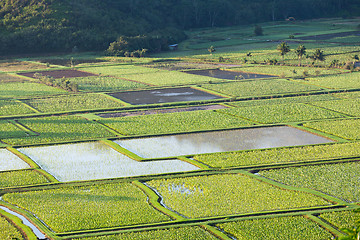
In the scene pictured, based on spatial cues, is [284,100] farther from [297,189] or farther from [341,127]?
[297,189]

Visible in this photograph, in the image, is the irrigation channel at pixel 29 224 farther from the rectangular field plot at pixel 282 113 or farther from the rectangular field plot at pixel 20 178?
the rectangular field plot at pixel 282 113

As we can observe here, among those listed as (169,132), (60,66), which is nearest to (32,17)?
(60,66)

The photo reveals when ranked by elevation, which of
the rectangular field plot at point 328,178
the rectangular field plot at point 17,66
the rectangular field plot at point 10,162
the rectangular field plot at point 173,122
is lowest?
the rectangular field plot at point 328,178

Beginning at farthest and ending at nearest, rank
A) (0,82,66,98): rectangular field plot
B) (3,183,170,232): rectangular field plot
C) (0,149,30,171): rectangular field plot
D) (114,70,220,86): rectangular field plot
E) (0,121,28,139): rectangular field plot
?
(114,70,220,86): rectangular field plot < (0,82,66,98): rectangular field plot < (0,121,28,139): rectangular field plot < (0,149,30,171): rectangular field plot < (3,183,170,232): rectangular field plot

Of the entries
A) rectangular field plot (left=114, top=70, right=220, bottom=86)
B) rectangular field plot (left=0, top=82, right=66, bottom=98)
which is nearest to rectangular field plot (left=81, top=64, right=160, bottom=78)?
rectangular field plot (left=114, top=70, right=220, bottom=86)

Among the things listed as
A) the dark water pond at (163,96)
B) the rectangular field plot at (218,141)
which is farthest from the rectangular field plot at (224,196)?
the dark water pond at (163,96)

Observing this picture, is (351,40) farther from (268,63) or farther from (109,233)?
(109,233)

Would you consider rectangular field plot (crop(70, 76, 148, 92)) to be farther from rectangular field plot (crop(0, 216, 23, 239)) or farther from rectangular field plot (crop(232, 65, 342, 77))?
rectangular field plot (crop(0, 216, 23, 239))
